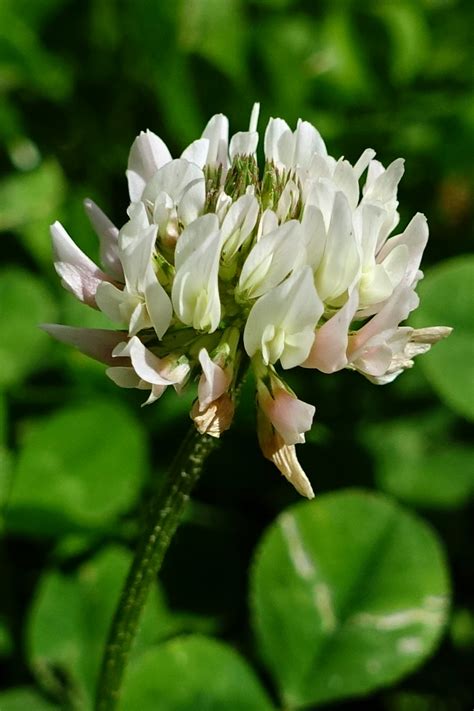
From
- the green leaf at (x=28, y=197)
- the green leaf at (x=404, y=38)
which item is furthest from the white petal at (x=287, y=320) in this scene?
the green leaf at (x=404, y=38)

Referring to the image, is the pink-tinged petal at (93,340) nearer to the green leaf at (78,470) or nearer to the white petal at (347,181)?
the white petal at (347,181)

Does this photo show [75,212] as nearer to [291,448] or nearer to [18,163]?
[18,163]

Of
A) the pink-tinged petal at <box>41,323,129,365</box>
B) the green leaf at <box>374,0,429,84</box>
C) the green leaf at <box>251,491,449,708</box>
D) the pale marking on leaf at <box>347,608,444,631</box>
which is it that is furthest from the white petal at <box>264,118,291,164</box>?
the green leaf at <box>374,0,429,84</box>

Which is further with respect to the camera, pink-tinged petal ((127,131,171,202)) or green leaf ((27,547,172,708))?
green leaf ((27,547,172,708))

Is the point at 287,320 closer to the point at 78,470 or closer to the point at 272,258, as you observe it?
the point at 272,258

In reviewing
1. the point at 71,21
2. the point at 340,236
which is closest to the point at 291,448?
the point at 340,236

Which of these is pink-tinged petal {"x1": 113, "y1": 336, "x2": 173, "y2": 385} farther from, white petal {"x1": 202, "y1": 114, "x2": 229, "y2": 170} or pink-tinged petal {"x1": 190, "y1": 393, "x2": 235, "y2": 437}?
white petal {"x1": 202, "y1": 114, "x2": 229, "y2": 170}

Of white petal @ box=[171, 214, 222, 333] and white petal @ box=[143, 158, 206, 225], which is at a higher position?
white petal @ box=[143, 158, 206, 225]
